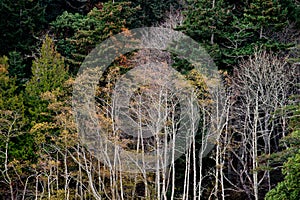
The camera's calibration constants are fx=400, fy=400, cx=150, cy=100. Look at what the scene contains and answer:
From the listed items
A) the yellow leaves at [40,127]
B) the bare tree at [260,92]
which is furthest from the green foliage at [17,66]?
the bare tree at [260,92]

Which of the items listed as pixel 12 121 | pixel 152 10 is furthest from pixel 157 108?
pixel 152 10

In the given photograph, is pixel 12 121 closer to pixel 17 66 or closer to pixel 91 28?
pixel 17 66

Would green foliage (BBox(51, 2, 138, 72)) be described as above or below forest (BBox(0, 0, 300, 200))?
above

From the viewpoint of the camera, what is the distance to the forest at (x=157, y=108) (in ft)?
41.9

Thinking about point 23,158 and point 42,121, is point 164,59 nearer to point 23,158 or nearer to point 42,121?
point 42,121

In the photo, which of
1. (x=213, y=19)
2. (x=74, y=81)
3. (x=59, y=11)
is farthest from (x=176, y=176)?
(x=59, y=11)

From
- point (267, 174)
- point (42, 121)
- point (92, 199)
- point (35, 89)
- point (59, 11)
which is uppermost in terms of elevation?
point (59, 11)

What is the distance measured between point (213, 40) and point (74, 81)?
5774 mm

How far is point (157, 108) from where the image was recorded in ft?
41.9

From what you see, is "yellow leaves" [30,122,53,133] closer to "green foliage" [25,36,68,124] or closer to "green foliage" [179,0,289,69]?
A: "green foliage" [25,36,68,124]

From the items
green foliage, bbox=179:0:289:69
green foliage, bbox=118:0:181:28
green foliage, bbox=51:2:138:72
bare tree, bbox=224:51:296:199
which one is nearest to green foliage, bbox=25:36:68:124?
green foliage, bbox=51:2:138:72

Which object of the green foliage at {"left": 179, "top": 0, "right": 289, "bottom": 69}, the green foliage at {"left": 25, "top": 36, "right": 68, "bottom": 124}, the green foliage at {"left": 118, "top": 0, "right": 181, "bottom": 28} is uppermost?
the green foliage at {"left": 118, "top": 0, "right": 181, "bottom": 28}

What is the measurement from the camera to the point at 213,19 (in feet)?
50.0

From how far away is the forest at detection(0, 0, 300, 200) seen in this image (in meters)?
12.8
